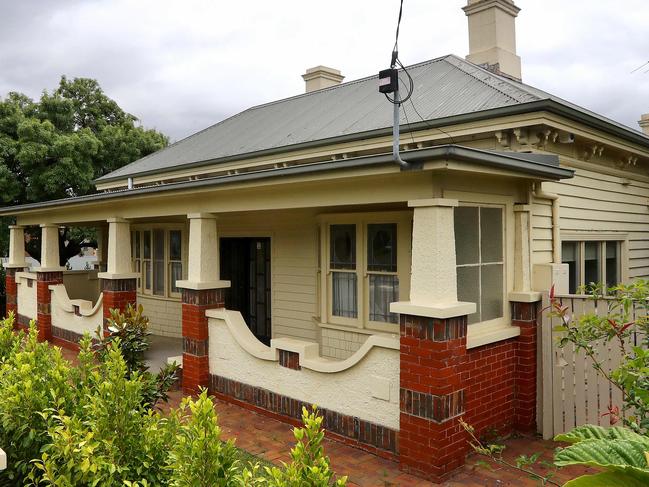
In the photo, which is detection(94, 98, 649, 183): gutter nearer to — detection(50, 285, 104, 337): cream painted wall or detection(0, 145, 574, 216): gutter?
detection(0, 145, 574, 216): gutter

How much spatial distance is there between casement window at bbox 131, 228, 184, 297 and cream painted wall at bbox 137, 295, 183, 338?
0.60 feet

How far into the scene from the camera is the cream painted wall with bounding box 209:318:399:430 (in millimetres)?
5457

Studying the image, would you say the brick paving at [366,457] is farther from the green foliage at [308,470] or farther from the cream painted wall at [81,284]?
the cream painted wall at [81,284]

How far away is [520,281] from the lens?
6.25m

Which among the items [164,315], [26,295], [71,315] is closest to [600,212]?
[164,315]

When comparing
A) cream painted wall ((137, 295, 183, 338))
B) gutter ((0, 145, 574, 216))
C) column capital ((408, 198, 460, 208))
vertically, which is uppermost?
gutter ((0, 145, 574, 216))

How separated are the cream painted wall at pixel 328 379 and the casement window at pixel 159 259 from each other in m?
4.75

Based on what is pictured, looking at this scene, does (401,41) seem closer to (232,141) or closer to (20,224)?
(232,141)

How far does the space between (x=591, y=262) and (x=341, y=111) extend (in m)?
5.07

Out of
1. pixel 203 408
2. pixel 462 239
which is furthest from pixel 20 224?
pixel 203 408

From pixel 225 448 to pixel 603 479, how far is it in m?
1.99

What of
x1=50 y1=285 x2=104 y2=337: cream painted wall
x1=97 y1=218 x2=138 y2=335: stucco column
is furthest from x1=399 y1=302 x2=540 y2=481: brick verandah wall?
x1=50 y1=285 x2=104 y2=337: cream painted wall

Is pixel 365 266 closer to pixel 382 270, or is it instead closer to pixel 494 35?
pixel 382 270

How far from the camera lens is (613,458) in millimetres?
1378
